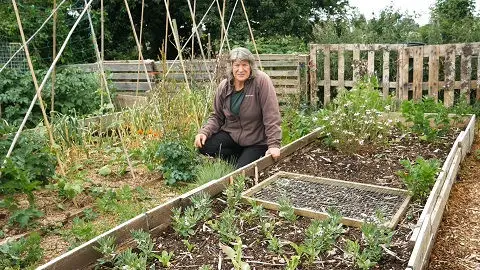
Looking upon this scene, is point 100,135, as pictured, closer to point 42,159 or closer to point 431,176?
point 42,159

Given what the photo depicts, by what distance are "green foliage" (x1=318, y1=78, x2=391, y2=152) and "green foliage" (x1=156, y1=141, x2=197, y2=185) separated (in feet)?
4.53

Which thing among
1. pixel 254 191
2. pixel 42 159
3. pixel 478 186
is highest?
pixel 42 159

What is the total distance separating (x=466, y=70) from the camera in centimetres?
693

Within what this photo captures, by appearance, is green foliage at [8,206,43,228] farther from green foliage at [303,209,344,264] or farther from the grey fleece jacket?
green foliage at [303,209,344,264]

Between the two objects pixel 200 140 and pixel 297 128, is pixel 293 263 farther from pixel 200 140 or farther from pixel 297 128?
pixel 297 128

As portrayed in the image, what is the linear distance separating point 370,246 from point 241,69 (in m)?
2.12

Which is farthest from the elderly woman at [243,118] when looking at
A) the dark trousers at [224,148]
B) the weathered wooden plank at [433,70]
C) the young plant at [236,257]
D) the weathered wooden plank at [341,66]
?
the weathered wooden plank at [433,70]

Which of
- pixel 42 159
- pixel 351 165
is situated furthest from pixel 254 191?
pixel 42 159

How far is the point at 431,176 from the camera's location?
321 cm

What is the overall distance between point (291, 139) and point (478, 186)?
6.23 feet

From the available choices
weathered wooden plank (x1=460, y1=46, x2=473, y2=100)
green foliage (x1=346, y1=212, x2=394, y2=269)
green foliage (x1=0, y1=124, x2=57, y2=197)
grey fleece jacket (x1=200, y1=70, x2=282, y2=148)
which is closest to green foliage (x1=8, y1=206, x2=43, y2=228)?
green foliage (x1=0, y1=124, x2=57, y2=197)

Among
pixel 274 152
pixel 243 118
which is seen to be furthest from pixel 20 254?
pixel 243 118

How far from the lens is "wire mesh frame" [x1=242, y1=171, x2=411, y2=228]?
3059 mm

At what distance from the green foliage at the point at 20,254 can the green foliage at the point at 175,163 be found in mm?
1612
